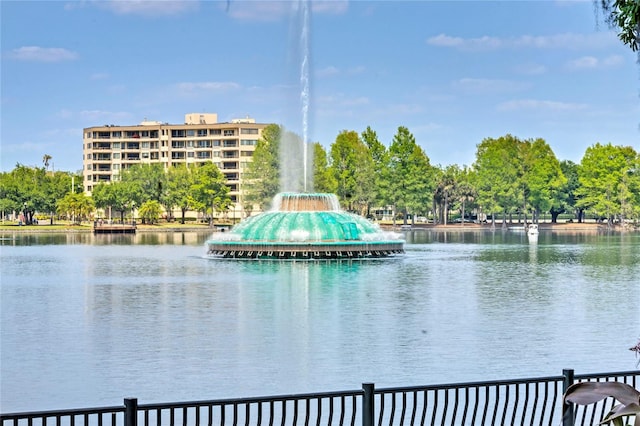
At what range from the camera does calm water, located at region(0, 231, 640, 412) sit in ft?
63.0

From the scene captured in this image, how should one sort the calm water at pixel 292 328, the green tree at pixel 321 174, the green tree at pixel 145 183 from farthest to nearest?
the green tree at pixel 145 183, the green tree at pixel 321 174, the calm water at pixel 292 328

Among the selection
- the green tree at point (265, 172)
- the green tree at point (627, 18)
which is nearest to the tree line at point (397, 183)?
the green tree at point (265, 172)

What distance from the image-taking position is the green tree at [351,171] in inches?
4722

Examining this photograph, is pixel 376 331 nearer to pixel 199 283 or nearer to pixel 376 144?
pixel 199 283

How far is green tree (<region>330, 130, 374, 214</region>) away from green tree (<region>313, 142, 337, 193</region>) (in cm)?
253

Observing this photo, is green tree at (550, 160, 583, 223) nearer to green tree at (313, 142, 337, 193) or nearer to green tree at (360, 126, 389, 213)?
green tree at (360, 126, 389, 213)

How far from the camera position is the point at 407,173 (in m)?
125

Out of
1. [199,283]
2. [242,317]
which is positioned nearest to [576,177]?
[199,283]

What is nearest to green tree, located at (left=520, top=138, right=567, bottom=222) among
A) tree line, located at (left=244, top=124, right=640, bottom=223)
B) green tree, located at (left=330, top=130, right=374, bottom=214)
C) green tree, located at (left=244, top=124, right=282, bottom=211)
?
tree line, located at (left=244, top=124, right=640, bottom=223)

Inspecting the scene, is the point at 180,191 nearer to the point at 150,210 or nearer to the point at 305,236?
the point at 150,210

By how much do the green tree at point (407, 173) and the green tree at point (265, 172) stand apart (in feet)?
55.7

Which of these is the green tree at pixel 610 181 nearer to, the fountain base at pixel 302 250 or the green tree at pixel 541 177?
the green tree at pixel 541 177

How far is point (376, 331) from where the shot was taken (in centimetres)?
2603

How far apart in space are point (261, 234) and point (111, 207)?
8860cm
